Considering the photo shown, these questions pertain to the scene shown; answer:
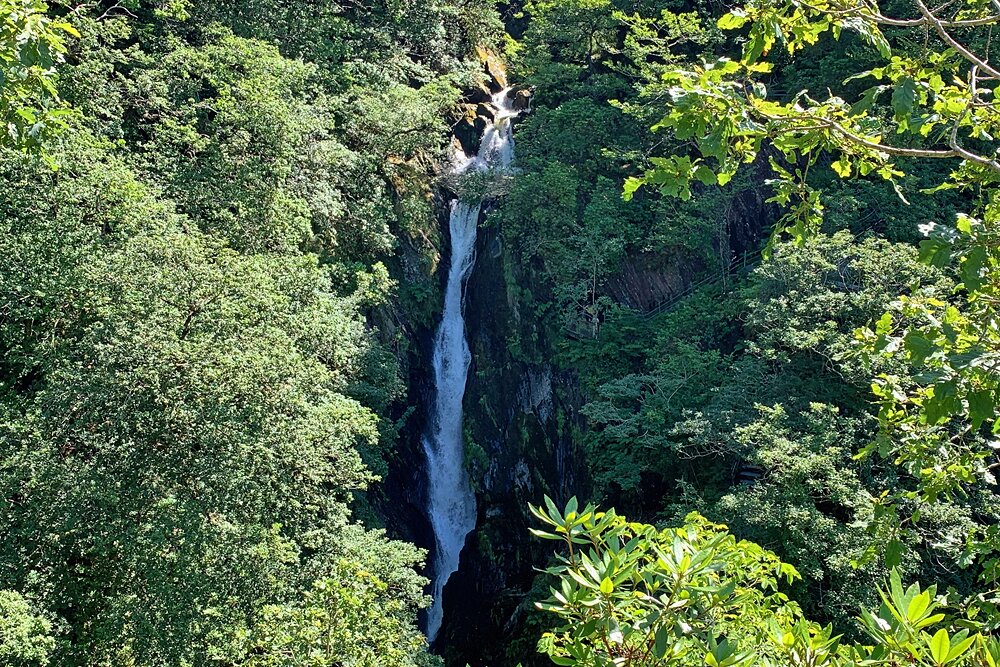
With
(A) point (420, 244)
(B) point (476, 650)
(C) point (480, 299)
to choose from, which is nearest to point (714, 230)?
(C) point (480, 299)

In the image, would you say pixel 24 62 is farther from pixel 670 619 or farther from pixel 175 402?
pixel 175 402

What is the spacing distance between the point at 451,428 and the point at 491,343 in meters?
2.26

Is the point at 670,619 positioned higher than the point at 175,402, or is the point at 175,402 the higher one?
the point at 175,402

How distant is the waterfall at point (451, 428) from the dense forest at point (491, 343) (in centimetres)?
8

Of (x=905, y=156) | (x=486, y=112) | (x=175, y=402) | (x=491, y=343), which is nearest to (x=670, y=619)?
(x=905, y=156)

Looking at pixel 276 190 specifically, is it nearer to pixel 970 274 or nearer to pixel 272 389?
pixel 272 389

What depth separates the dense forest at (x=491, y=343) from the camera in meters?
3.52

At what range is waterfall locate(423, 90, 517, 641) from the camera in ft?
52.6

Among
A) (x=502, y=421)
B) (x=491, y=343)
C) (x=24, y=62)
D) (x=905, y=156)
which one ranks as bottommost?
(x=905, y=156)

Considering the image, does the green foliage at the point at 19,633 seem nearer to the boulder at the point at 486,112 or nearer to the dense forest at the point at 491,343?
the dense forest at the point at 491,343

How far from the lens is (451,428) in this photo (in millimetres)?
17391

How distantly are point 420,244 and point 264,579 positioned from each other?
1088 cm

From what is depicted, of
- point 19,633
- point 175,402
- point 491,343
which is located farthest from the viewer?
point 491,343

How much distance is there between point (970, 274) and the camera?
9.87 feet
